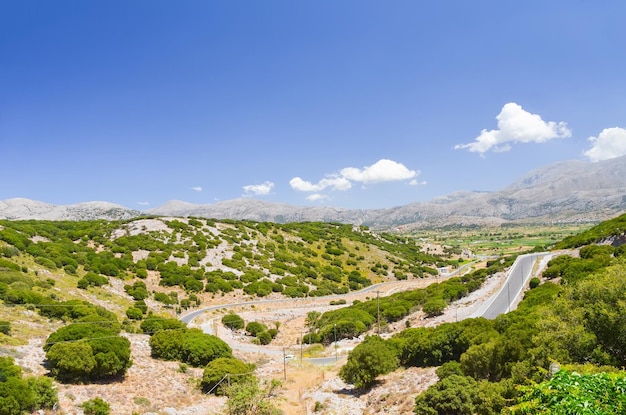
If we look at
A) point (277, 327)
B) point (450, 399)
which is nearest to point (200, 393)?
point (450, 399)

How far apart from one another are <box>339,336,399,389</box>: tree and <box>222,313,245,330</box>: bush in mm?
27269

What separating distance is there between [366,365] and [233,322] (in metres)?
29.9

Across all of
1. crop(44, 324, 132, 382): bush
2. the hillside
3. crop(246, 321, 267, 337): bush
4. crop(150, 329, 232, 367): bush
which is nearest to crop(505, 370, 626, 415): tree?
the hillside

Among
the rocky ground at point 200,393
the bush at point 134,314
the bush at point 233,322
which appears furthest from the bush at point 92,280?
the rocky ground at point 200,393

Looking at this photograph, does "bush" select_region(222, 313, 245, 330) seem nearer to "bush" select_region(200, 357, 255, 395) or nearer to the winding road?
the winding road

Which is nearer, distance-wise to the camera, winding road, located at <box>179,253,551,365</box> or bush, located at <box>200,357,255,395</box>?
bush, located at <box>200,357,255,395</box>

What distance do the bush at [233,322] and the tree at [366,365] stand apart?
1074 inches

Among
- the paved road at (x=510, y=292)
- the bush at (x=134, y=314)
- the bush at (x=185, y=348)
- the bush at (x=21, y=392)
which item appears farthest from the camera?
the bush at (x=134, y=314)

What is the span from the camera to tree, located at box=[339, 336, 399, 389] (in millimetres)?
30125

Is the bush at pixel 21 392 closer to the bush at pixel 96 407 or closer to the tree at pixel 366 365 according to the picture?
the bush at pixel 96 407

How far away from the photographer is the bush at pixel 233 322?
5509cm

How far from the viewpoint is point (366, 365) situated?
30250 mm

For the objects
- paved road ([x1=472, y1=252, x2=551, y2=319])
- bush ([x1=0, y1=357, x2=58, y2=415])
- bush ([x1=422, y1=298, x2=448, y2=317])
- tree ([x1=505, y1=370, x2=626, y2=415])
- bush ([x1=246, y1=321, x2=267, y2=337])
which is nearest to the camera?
tree ([x1=505, y1=370, x2=626, y2=415])

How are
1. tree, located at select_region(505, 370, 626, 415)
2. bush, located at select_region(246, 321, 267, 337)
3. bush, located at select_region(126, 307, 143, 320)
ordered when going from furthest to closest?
1. bush, located at select_region(246, 321, 267, 337)
2. bush, located at select_region(126, 307, 143, 320)
3. tree, located at select_region(505, 370, 626, 415)
